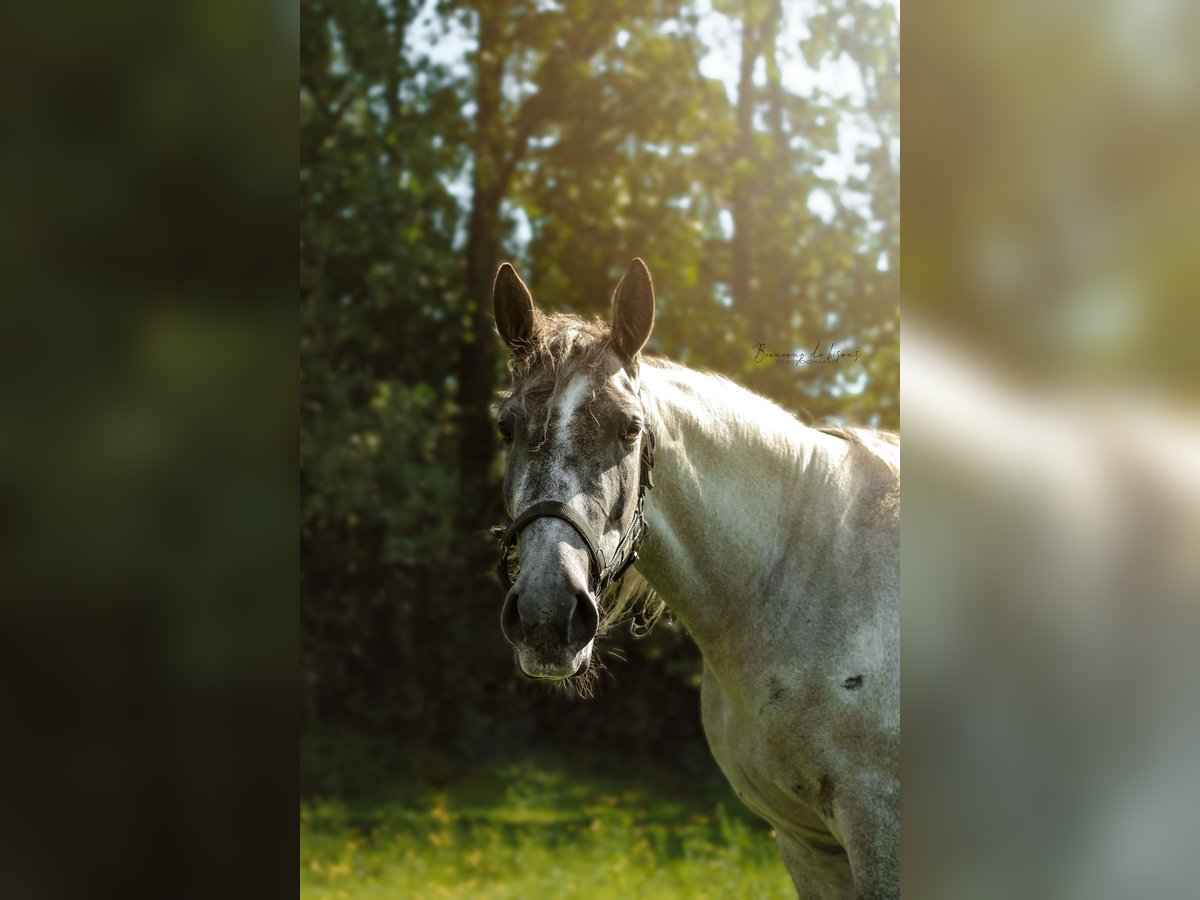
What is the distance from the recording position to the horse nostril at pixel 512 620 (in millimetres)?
1371

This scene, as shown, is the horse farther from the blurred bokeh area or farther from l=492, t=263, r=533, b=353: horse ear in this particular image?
the blurred bokeh area

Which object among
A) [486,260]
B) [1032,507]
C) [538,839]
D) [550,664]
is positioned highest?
[486,260]

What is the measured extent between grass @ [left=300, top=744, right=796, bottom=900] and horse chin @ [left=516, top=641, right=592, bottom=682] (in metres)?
2.88

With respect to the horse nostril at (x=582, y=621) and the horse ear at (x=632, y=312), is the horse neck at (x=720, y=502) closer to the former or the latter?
the horse ear at (x=632, y=312)

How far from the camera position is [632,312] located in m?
1.60

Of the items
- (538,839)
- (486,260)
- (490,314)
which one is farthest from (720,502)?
(486,260)

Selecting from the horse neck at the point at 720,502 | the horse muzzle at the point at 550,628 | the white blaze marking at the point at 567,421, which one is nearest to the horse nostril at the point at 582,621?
the horse muzzle at the point at 550,628

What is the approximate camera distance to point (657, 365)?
1.78 m

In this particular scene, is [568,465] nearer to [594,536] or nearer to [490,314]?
[594,536]

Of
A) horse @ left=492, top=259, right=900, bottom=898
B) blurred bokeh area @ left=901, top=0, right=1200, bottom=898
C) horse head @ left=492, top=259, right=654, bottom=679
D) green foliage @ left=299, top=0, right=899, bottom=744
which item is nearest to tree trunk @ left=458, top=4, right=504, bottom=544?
green foliage @ left=299, top=0, right=899, bottom=744

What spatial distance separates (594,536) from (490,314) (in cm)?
278

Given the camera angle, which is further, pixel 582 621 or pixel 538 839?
pixel 538 839

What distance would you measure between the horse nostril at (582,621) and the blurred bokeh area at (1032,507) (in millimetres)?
908

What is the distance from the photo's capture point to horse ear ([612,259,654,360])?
158 centimetres
